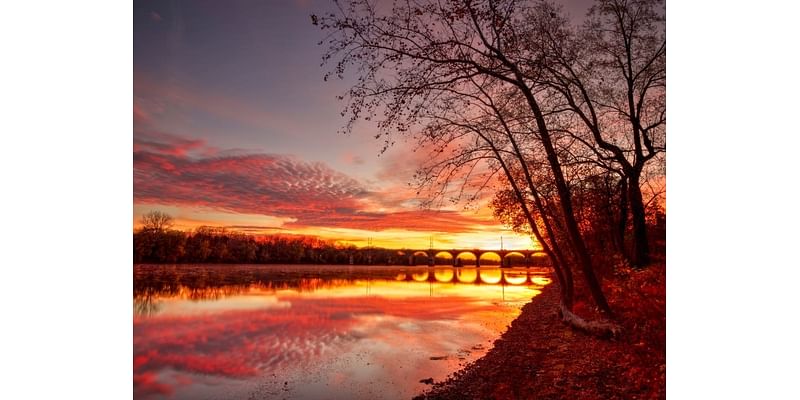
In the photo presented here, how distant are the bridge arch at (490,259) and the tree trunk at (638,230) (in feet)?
3.58

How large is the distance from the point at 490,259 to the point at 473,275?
0.22m

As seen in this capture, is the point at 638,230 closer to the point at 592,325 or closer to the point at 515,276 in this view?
the point at 592,325

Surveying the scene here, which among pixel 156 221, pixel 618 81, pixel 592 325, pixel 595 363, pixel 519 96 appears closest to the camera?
pixel 595 363

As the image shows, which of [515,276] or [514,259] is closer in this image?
[514,259]

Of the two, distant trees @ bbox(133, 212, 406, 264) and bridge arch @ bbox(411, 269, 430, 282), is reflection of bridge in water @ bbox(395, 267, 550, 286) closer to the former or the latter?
bridge arch @ bbox(411, 269, 430, 282)

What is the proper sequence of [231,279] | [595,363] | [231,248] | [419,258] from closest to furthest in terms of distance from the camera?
[595,363] < [419,258] < [231,248] < [231,279]

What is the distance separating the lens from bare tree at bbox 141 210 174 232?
4.69 m

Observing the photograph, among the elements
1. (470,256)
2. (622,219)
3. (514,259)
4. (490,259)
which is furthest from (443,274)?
(622,219)

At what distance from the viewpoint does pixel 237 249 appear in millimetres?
4953

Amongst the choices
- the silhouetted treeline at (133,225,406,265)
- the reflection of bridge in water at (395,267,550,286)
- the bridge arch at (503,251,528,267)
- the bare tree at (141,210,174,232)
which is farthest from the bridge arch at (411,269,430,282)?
the bare tree at (141,210,174,232)

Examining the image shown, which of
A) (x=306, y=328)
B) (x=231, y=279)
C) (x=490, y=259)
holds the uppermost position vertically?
(x=490, y=259)

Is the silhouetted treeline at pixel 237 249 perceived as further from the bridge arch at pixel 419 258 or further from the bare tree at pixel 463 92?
the bare tree at pixel 463 92
